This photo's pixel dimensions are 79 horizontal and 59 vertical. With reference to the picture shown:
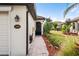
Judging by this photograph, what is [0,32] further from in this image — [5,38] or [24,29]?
[24,29]

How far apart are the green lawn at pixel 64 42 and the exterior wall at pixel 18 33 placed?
10.2 feet

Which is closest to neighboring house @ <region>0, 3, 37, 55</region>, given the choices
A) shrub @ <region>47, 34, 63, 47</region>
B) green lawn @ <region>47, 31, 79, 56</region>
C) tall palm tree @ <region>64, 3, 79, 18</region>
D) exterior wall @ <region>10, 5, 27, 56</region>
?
exterior wall @ <region>10, 5, 27, 56</region>

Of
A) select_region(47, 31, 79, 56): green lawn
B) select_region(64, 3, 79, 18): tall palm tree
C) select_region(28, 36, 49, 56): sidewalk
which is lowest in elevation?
select_region(28, 36, 49, 56): sidewalk

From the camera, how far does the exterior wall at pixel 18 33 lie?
40.7ft

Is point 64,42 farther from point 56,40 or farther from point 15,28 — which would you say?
point 15,28

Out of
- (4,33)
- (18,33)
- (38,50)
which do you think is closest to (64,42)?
(38,50)

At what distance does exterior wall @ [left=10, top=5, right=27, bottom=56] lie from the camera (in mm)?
12414

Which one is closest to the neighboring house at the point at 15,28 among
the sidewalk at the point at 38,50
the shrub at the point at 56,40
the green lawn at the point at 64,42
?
the sidewalk at the point at 38,50

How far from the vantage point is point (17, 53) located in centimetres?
1239

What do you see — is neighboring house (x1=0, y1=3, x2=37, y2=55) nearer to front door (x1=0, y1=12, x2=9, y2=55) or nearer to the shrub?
front door (x1=0, y1=12, x2=9, y2=55)

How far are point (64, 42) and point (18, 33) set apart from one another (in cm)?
377

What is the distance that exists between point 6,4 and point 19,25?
1522 mm

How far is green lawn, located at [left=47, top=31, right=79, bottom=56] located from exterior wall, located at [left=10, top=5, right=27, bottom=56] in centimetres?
310

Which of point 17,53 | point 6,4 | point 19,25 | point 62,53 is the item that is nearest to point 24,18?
point 19,25
